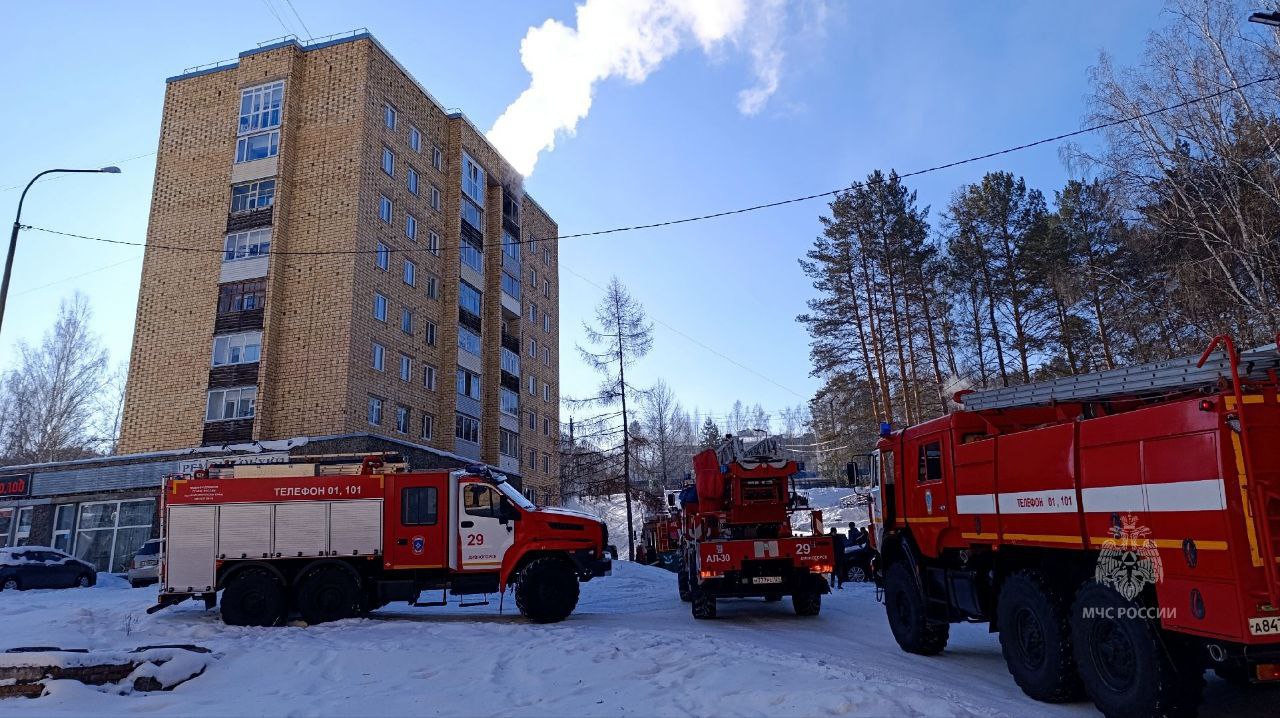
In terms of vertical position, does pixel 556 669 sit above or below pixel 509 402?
below

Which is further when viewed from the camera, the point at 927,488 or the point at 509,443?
the point at 509,443

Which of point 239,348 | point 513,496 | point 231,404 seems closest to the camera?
point 513,496

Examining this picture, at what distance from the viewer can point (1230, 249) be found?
64.6 feet

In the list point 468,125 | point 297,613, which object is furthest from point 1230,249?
point 468,125

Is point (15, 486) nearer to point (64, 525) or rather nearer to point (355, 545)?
point (64, 525)

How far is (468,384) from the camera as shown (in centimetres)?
A: 4106

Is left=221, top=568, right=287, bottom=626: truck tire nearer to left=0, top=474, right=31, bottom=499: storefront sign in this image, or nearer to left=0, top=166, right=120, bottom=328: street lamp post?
left=0, top=166, right=120, bottom=328: street lamp post

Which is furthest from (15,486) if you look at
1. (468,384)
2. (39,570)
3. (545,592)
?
(545,592)

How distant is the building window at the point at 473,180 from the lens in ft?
139

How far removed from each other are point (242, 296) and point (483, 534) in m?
23.7

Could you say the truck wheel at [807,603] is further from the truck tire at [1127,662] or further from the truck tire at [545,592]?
the truck tire at [1127,662]

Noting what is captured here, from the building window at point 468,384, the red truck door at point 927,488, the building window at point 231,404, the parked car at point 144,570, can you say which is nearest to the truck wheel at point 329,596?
the red truck door at point 927,488

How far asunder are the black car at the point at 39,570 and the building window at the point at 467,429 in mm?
16614

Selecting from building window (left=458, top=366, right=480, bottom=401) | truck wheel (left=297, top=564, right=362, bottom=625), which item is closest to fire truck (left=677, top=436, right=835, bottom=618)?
truck wheel (left=297, top=564, right=362, bottom=625)
